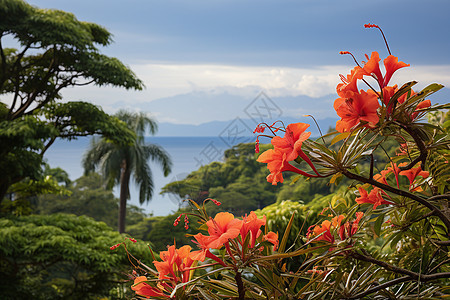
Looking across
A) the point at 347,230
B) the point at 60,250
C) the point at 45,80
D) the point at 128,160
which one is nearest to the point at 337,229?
the point at 347,230

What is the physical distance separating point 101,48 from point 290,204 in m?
5.05

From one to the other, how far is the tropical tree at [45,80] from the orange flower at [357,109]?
4722mm

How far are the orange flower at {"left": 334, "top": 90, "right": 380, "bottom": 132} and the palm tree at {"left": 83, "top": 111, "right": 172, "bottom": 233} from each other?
11.9 meters

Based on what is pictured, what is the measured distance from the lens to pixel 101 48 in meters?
6.55

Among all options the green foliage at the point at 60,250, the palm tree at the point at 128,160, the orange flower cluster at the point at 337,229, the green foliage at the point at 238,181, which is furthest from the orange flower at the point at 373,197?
the green foliage at the point at 238,181

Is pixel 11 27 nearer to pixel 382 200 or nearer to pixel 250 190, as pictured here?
pixel 382 200

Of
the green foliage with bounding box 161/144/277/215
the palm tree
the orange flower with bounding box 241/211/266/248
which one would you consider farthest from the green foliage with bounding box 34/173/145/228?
the orange flower with bounding box 241/211/266/248

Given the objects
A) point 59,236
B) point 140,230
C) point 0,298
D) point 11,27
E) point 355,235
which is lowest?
point 140,230

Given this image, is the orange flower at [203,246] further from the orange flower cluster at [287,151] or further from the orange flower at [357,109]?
the orange flower at [357,109]

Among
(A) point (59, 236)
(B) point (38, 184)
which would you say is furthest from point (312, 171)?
(B) point (38, 184)

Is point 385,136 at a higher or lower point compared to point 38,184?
higher

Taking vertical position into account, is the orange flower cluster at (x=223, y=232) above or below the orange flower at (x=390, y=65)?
below

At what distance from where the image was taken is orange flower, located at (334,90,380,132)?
0.54 metres

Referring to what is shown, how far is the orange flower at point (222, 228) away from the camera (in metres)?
0.51
